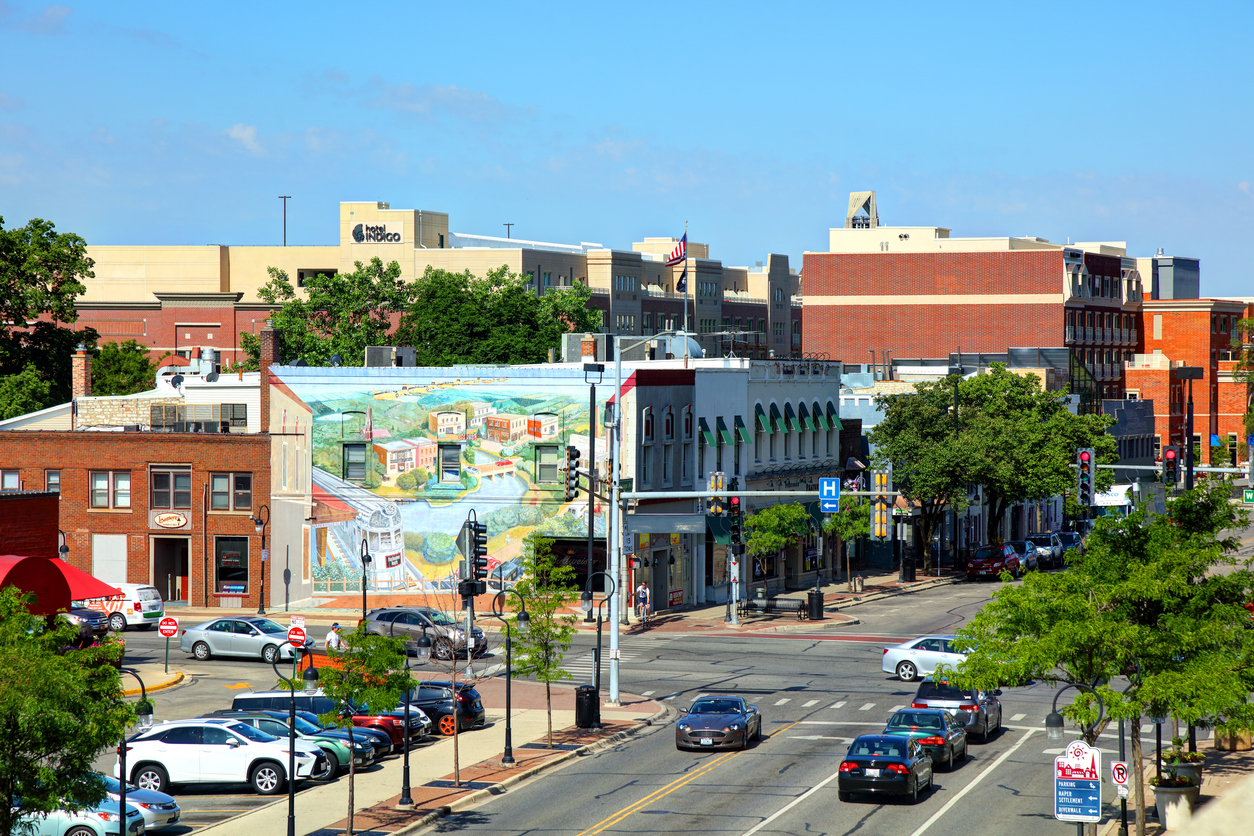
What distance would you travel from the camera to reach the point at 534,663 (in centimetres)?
3753

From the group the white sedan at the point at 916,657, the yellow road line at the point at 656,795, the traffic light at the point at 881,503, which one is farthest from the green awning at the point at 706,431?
the yellow road line at the point at 656,795

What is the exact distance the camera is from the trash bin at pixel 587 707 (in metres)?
38.7

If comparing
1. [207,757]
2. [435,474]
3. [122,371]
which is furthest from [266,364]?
[122,371]

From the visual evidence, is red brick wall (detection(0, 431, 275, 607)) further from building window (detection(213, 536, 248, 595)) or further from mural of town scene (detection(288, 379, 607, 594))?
mural of town scene (detection(288, 379, 607, 594))

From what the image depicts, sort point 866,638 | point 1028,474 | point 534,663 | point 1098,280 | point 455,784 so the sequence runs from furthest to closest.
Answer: point 1098,280, point 1028,474, point 866,638, point 534,663, point 455,784

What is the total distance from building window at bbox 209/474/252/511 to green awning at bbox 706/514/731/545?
20411 mm

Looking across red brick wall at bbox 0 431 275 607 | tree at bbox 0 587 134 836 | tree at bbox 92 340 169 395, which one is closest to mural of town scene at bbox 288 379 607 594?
red brick wall at bbox 0 431 275 607

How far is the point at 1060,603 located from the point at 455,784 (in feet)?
45.6

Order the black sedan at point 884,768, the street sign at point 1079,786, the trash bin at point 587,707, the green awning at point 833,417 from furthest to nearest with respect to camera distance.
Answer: the green awning at point 833,417, the trash bin at point 587,707, the black sedan at point 884,768, the street sign at point 1079,786

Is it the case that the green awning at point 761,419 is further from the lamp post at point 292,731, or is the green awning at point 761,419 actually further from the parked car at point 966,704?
the parked car at point 966,704

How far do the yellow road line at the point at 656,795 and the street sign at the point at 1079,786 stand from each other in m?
9.06

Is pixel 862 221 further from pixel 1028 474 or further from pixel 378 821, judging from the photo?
pixel 378 821

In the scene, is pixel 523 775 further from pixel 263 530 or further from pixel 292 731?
pixel 263 530

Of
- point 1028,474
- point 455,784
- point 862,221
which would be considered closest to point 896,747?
point 455,784
